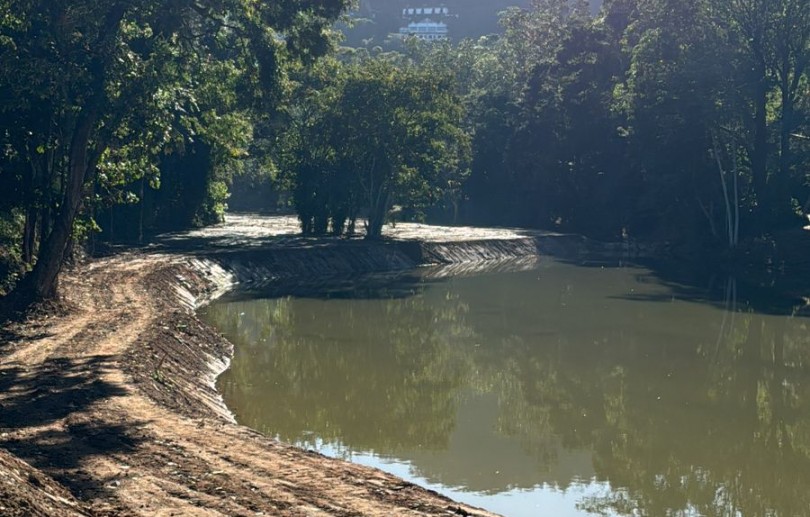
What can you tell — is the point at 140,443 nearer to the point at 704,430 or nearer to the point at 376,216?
the point at 704,430

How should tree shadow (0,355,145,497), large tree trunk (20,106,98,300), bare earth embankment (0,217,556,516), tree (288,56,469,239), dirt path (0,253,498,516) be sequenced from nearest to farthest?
bare earth embankment (0,217,556,516)
dirt path (0,253,498,516)
tree shadow (0,355,145,497)
large tree trunk (20,106,98,300)
tree (288,56,469,239)

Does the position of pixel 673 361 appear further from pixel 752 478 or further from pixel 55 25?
pixel 55 25

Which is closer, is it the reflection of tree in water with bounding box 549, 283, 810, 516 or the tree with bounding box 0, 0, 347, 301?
the reflection of tree in water with bounding box 549, 283, 810, 516

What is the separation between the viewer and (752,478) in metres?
19.1

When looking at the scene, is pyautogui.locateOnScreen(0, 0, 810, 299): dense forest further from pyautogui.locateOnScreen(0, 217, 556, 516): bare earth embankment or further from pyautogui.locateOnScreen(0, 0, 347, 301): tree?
pyautogui.locateOnScreen(0, 217, 556, 516): bare earth embankment

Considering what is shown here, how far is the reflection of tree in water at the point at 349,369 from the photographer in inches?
898

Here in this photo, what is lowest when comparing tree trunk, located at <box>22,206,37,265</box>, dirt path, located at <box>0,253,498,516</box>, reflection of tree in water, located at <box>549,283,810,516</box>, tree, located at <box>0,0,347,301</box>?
reflection of tree in water, located at <box>549,283,810,516</box>

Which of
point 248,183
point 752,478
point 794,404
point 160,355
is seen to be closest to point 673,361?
point 794,404

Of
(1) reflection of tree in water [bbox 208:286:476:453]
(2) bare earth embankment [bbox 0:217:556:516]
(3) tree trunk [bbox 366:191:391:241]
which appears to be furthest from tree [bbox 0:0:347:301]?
(3) tree trunk [bbox 366:191:391:241]

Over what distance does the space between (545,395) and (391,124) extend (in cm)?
3677

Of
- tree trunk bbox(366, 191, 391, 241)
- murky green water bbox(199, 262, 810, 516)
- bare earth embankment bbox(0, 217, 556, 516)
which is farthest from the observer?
tree trunk bbox(366, 191, 391, 241)

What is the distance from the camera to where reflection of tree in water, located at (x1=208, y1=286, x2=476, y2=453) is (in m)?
22.8

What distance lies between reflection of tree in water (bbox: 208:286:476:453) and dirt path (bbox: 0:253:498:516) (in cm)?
182

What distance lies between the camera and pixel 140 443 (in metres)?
16.3
